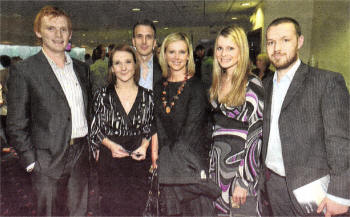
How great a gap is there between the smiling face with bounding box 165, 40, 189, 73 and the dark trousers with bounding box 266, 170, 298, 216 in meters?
0.95

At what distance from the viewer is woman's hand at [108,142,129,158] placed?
2.00 m

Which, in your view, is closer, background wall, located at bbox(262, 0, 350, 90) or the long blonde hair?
the long blonde hair

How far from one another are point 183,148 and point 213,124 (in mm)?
266

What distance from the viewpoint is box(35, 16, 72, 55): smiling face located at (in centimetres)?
191

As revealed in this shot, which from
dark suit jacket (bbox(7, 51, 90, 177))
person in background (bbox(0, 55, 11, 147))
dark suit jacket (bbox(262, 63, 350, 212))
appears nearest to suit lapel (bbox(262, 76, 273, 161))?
dark suit jacket (bbox(262, 63, 350, 212))

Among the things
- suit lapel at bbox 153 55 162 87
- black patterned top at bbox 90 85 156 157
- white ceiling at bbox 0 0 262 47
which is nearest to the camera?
black patterned top at bbox 90 85 156 157

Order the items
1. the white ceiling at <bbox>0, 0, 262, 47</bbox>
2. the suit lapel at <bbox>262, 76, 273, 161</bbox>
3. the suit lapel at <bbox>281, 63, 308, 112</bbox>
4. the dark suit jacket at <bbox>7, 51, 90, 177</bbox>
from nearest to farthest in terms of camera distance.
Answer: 1. the suit lapel at <bbox>281, 63, 308, 112</bbox>
2. the suit lapel at <bbox>262, 76, 273, 161</bbox>
3. the dark suit jacket at <bbox>7, 51, 90, 177</bbox>
4. the white ceiling at <bbox>0, 0, 262, 47</bbox>

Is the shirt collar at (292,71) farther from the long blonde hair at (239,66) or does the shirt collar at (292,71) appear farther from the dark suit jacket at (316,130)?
the long blonde hair at (239,66)

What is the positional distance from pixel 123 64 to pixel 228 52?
2.55ft

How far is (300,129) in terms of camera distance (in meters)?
1.50

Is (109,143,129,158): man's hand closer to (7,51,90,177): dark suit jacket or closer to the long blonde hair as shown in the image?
(7,51,90,177): dark suit jacket

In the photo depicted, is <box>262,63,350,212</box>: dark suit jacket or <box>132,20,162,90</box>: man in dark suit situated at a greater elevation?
<box>132,20,162,90</box>: man in dark suit

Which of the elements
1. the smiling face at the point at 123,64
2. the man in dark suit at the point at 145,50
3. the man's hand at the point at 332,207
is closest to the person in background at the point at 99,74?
the man in dark suit at the point at 145,50

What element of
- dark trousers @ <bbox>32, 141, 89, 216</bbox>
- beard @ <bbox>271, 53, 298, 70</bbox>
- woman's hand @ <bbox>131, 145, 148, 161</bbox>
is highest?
beard @ <bbox>271, 53, 298, 70</bbox>
